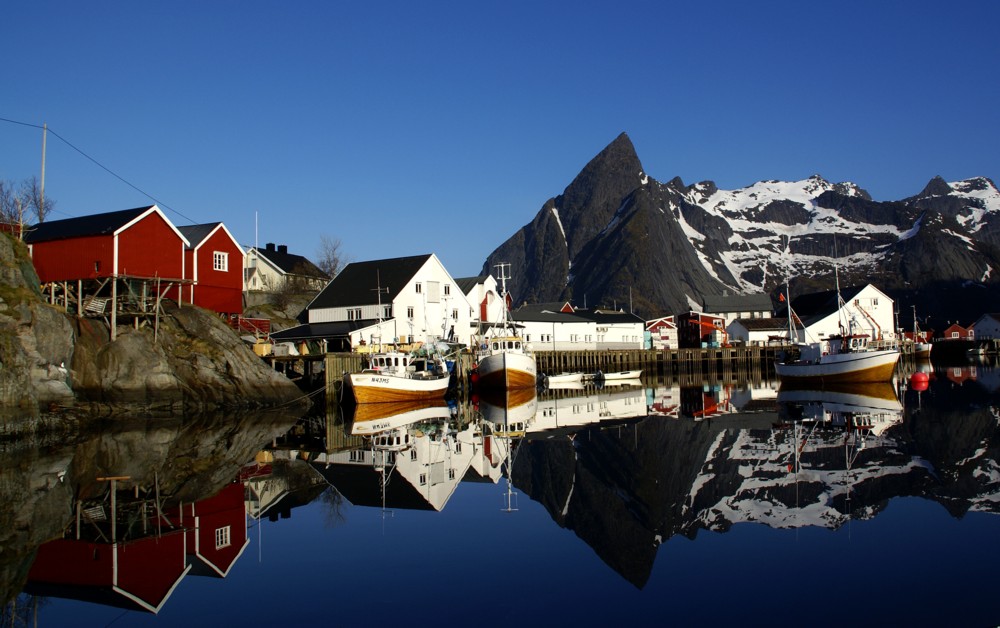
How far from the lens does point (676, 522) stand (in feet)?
48.2

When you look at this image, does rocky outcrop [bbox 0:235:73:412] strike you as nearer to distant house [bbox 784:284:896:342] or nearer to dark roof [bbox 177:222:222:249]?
dark roof [bbox 177:222:222:249]

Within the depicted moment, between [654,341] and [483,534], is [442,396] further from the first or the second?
[654,341]

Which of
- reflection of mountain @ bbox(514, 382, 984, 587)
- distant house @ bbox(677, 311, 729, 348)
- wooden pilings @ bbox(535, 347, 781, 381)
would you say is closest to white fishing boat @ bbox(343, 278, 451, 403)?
reflection of mountain @ bbox(514, 382, 984, 587)

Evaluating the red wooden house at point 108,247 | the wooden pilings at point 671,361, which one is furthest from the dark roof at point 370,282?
the red wooden house at point 108,247

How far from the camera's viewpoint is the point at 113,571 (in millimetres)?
11844

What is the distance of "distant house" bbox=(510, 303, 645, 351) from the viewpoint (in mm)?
69463

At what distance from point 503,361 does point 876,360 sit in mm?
22360

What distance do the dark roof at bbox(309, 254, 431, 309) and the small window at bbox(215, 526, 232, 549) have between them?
38048 mm

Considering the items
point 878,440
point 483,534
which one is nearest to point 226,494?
point 483,534

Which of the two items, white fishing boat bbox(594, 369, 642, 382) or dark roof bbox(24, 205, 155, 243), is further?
white fishing boat bbox(594, 369, 642, 382)

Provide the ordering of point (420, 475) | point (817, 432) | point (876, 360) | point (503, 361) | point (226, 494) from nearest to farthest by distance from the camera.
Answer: point (226, 494) < point (420, 475) < point (817, 432) < point (503, 361) < point (876, 360)

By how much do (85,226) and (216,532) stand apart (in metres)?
29.0

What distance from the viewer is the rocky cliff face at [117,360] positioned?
90.3ft

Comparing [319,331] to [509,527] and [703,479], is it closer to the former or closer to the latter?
[703,479]
